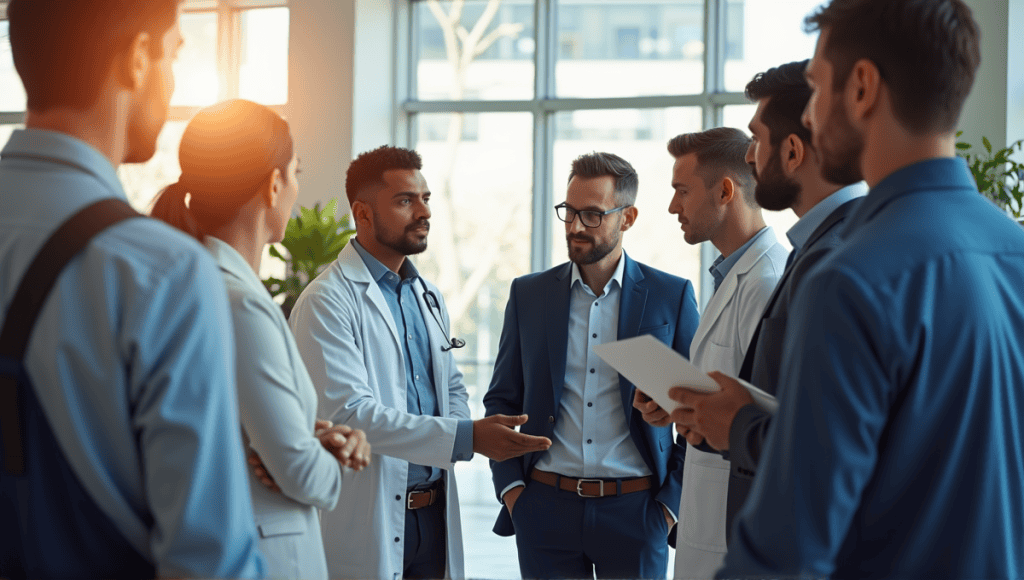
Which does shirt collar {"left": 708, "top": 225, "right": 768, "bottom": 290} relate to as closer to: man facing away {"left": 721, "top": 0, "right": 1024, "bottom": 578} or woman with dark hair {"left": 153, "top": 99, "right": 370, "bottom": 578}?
woman with dark hair {"left": 153, "top": 99, "right": 370, "bottom": 578}

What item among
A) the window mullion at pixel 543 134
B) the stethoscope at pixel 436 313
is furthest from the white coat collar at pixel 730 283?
the window mullion at pixel 543 134

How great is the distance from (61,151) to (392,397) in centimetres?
196

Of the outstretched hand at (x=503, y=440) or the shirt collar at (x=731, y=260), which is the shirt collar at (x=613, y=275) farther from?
the outstretched hand at (x=503, y=440)

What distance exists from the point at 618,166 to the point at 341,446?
6.80 ft

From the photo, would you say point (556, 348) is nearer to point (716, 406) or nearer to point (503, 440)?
point (503, 440)

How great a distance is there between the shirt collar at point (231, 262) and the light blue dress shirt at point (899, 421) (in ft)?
3.46

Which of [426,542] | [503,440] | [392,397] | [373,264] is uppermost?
[373,264]

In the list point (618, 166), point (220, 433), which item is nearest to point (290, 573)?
point (220, 433)

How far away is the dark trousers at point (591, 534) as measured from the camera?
118 inches

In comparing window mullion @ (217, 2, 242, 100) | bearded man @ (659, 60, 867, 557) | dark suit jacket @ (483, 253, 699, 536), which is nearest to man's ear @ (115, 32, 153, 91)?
bearded man @ (659, 60, 867, 557)

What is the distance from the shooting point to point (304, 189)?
7.09 metres

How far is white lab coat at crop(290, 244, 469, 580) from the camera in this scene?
9.01 feet

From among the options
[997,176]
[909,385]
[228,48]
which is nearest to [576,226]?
[909,385]

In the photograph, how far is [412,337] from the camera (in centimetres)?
311
